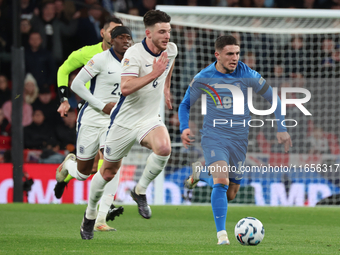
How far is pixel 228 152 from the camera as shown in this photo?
521 cm

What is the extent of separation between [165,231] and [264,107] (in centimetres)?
516

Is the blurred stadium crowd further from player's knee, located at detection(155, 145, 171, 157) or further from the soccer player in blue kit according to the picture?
player's knee, located at detection(155, 145, 171, 157)

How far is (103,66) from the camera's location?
6.32 metres

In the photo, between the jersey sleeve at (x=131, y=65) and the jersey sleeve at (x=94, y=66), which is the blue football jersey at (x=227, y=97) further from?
the jersey sleeve at (x=94, y=66)

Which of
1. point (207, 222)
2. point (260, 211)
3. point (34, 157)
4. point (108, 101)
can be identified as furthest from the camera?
point (34, 157)

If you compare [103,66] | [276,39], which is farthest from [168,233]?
[276,39]

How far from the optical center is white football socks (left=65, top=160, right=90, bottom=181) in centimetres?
676

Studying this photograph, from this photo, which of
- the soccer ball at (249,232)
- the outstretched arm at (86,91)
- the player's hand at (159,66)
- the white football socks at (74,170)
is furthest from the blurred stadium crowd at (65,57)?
the soccer ball at (249,232)

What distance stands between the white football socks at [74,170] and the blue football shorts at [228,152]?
6.65ft

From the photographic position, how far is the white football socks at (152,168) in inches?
203

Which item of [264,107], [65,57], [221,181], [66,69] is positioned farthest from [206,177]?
[65,57]

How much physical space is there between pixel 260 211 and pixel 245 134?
3.36m

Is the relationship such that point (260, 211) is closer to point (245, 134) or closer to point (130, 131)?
point (245, 134)

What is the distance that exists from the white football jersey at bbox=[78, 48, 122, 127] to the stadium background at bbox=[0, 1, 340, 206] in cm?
305
